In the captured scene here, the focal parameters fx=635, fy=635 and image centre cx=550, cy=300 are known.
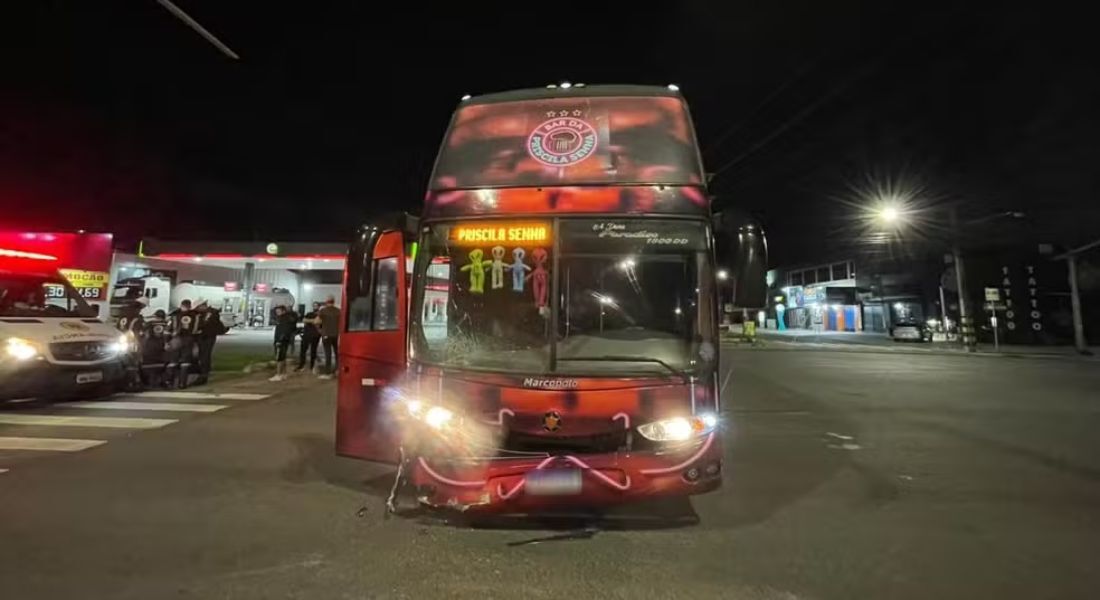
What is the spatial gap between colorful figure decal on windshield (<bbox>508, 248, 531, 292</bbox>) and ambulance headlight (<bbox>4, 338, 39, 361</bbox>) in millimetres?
9112

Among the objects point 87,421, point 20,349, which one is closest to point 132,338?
point 20,349

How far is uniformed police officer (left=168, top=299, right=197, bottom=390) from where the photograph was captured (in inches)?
519

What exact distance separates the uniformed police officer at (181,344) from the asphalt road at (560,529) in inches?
153

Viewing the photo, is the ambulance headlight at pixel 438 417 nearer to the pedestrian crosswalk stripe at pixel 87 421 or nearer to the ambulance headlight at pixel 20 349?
the pedestrian crosswalk stripe at pixel 87 421

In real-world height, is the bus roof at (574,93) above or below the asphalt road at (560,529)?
above

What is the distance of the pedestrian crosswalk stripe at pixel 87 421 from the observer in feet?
30.8

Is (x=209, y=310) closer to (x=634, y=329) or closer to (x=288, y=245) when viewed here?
(x=634, y=329)

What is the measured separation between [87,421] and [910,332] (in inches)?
1565

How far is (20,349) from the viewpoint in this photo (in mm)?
9758

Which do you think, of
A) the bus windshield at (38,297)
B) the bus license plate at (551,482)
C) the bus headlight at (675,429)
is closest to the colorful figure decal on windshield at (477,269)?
the bus license plate at (551,482)

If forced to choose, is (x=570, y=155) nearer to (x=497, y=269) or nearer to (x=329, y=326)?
(x=497, y=269)

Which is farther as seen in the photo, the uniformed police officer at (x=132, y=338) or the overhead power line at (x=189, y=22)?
the uniformed police officer at (x=132, y=338)

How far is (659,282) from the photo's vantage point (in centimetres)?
519

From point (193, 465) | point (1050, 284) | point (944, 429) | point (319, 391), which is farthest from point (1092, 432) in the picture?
point (1050, 284)
